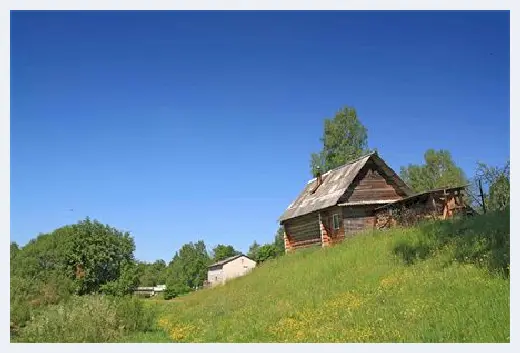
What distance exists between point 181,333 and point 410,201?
14981 mm

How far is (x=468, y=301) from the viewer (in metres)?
8.99

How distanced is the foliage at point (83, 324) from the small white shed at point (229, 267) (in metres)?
48.6

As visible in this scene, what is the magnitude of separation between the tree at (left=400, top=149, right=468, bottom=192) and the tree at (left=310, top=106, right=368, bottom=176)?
12.5 m

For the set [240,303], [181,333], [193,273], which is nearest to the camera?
[181,333]

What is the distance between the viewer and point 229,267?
206ft

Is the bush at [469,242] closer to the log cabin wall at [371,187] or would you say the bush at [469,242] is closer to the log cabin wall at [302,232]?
the log cabin wall at [371,187]

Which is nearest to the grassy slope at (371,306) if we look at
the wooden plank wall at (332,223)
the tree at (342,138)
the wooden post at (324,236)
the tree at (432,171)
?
the wooden plank wall at (332,223)

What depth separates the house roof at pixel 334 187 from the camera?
88.0 feet

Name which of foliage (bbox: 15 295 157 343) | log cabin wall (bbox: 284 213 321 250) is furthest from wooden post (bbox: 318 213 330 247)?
foliage (bbox: 15 295 157 343)

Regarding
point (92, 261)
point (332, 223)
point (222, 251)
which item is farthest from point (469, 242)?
point (222, 251)

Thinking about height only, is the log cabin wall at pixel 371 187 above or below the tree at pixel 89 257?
above

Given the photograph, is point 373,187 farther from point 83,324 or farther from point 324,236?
→ point 83,324
